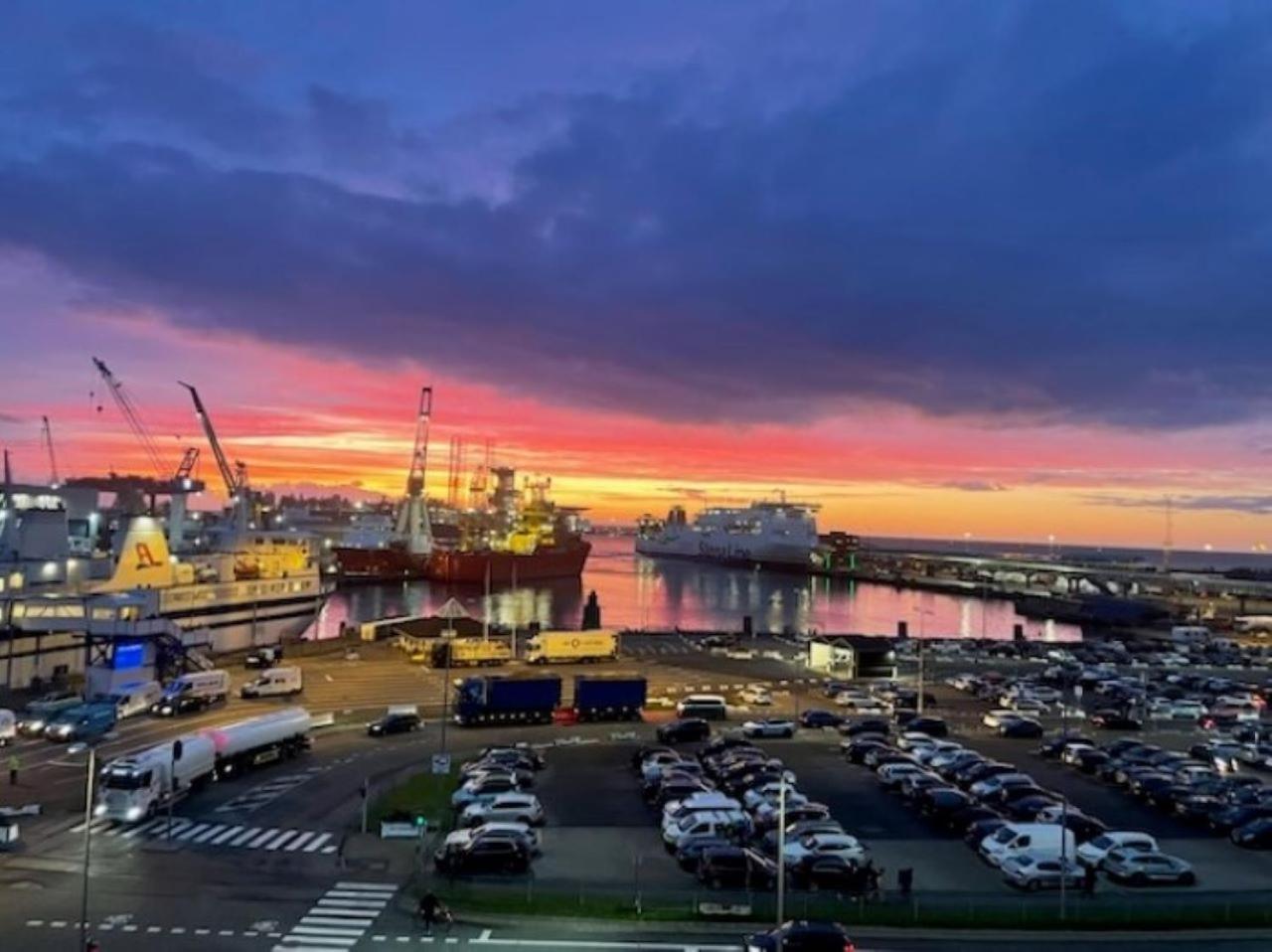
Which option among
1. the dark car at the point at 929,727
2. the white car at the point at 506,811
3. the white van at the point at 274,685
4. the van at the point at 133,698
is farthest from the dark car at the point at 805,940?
the white van at the point at 274,685

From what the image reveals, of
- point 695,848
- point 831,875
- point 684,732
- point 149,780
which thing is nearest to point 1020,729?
point 684,732

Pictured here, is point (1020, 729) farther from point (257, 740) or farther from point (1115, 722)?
point (257, 740)

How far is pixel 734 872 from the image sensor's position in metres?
22.2

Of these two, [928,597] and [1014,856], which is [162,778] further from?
[928,597]

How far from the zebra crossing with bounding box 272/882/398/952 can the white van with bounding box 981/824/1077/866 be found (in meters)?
13.5

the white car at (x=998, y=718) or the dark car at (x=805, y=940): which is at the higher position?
the dark car at (x=805, y=940)

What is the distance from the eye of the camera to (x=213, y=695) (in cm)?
4453

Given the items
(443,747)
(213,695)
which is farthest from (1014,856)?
(213,695)

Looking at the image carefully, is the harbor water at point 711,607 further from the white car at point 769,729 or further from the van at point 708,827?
the van at point 708,827

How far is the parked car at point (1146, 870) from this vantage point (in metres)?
23.2

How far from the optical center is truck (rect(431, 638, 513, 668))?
57438mm

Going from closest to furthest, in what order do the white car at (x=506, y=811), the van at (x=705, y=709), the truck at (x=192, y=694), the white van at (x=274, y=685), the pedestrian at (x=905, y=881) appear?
the pedestrian at (x=905, y=881)
the white car at (x=506, y=811)
the truck at (x=192, y=694)
the van at (x=705, y=709)
the white van at (x=274, y=685)

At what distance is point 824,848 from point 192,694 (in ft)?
98.5

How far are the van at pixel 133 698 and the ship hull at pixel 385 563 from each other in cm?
12421
